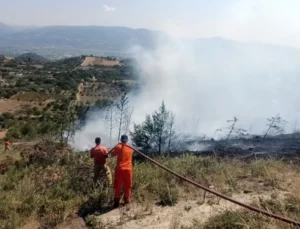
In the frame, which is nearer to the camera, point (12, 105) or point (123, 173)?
point (123, 173)

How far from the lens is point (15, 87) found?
225ft

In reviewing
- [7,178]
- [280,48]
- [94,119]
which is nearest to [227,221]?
[7,178]

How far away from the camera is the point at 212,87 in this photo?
3150 inches

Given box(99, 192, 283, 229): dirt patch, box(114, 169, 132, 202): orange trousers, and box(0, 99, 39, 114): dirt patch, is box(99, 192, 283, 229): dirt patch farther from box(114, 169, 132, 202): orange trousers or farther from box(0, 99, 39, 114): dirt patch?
box(0, 99, 39, 114): dirt patch

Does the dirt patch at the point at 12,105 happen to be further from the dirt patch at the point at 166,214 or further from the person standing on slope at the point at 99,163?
the dirt patch at the point at 166,214

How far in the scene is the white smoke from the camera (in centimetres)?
5316

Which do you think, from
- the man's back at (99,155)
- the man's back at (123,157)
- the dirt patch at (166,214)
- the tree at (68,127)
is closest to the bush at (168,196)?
Result: the dirt patch at (166,214)

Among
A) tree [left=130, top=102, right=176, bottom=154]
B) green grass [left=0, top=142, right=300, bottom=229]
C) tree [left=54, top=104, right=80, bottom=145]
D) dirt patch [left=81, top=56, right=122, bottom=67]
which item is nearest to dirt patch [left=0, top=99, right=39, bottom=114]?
tree [left=130, top=102, right=176, bottom=154]

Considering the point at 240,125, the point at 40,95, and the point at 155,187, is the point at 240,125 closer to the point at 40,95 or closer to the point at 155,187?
the point at 40,95

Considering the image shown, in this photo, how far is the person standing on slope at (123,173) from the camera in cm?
799

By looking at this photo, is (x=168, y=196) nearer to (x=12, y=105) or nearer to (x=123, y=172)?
(x=123, y=172)

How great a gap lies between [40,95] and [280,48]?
78396 mm

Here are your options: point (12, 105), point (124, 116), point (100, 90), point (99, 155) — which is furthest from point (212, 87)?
point (99, 155)

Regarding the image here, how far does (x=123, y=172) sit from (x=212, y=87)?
73421mm
